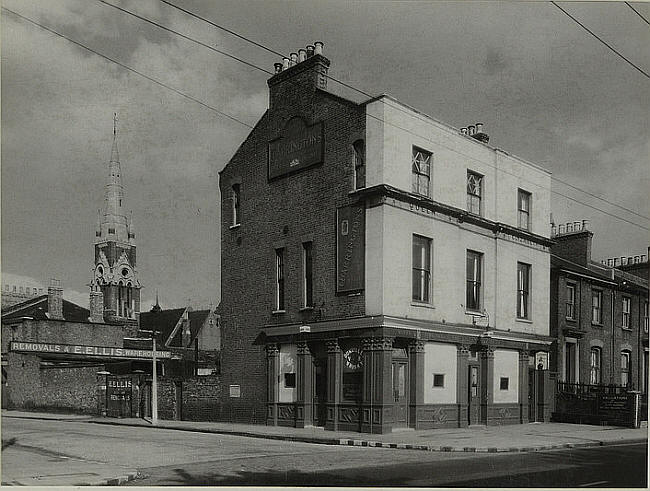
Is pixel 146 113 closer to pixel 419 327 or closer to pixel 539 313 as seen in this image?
pixel 419 327

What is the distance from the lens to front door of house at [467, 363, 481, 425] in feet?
70.9

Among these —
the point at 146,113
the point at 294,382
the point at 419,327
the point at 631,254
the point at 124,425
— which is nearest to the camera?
the point at 146,113

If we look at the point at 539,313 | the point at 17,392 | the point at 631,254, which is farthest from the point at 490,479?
the point at 17,392

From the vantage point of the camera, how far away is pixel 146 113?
14617 mm

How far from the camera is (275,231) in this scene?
22.9m

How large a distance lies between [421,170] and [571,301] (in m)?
9.48

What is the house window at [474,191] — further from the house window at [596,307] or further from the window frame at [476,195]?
the house window at [596,307]

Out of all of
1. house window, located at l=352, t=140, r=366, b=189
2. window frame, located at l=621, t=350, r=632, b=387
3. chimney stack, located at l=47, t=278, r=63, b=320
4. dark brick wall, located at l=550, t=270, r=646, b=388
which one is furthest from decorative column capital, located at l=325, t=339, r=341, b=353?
window frame, located at l=621, t=350, r=632, b=387

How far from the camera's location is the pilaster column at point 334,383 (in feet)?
65.9

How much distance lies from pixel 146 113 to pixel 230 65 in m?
2.10

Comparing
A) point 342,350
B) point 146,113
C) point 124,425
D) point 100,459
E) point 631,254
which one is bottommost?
point 124,425

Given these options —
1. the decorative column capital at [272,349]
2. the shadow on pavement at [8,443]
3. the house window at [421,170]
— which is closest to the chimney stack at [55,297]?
the shadow on pavement at [8,443]

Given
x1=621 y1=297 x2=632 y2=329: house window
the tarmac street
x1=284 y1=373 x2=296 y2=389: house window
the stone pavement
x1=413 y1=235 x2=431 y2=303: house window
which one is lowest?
the stone pavement

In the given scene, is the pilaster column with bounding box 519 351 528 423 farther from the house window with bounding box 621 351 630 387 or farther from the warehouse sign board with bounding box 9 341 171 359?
the warehouse sign board with bounding box 9 341 171 359
